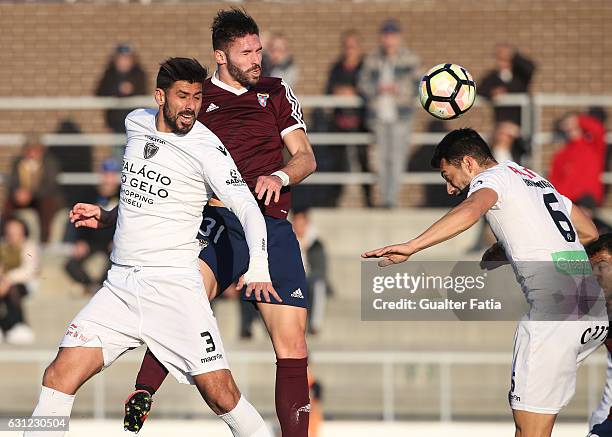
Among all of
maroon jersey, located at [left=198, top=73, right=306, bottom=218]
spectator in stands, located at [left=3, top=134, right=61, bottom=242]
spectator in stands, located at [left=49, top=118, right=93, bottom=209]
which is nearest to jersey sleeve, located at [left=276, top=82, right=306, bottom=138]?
maroon jersey, located at [left=198, top=73, right=306, bottom=218]

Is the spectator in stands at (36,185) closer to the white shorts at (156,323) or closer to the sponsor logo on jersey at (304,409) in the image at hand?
the sponsor logo on jersey at (304,409)

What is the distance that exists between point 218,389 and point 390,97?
7820 mm

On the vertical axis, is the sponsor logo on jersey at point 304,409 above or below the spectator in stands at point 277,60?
below

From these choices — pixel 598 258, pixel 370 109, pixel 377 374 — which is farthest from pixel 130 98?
pixel 598 258

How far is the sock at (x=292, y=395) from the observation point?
25.1ft

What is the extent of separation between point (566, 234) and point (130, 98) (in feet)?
29.8

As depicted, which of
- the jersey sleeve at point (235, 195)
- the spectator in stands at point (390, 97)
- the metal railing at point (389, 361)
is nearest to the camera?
the jersey sleeve at point (235, 195)

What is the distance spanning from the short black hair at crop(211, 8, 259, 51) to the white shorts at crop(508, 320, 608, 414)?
2435mm

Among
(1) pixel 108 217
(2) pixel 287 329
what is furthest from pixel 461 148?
(1) pixel 108 217

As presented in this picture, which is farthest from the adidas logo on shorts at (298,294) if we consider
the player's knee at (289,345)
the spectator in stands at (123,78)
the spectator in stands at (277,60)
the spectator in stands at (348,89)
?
the spectator in stands at (123,78)

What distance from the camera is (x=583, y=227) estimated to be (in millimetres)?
7773

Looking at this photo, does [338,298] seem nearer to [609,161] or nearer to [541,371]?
[609,161]

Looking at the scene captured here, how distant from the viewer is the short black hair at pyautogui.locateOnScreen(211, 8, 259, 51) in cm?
770

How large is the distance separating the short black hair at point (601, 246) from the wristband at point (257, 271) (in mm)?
2213
